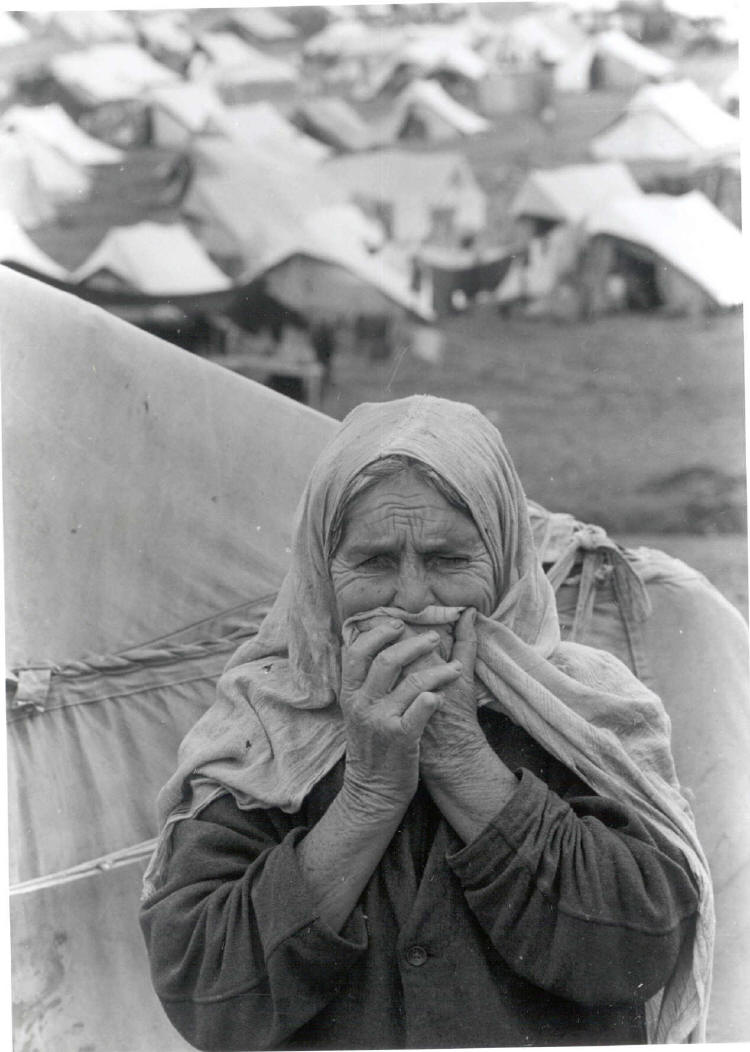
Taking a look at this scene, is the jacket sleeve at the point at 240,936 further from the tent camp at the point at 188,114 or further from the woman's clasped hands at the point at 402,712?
the tent camp at the point at 188,114

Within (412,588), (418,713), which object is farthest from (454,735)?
(412,588)

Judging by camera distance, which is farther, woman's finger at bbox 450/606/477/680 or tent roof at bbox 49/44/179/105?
tent roof at bbox 49/44/179/105

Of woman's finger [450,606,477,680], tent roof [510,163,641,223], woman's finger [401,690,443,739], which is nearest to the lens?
woman's finger [401,690,443,739]

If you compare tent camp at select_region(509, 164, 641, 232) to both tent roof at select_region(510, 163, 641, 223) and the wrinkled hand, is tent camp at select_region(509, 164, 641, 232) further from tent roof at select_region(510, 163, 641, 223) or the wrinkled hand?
the wrinkled hand

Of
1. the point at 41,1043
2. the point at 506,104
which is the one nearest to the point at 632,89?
the point at 506,104

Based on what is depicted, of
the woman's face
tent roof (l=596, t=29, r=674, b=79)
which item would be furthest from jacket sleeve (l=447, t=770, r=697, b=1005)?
tent roof (l=596, t=29, r=674, b=79)

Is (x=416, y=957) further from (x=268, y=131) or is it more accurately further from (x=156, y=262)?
(x=268, y=131)

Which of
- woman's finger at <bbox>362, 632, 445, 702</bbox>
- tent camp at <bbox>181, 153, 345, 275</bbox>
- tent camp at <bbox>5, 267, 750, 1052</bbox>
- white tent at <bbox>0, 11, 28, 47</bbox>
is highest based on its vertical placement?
white tent at <bbox>0, 11, 28, 47</bbox>
